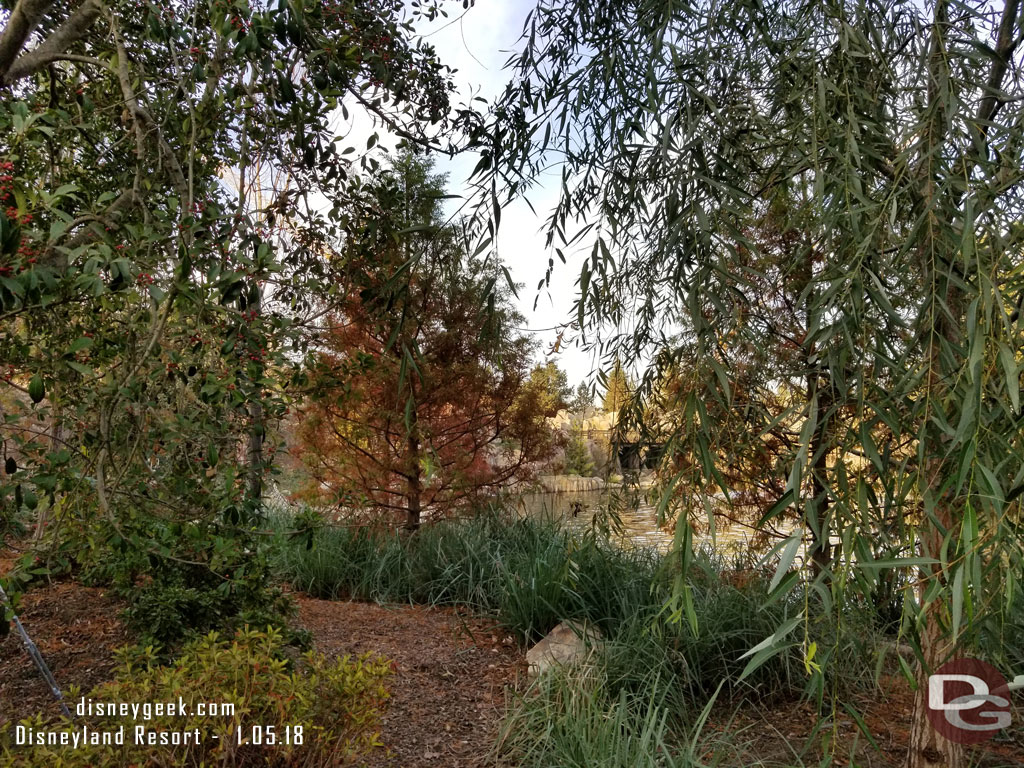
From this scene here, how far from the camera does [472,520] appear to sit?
504cm

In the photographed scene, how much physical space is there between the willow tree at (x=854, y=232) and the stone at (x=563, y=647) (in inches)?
51.0

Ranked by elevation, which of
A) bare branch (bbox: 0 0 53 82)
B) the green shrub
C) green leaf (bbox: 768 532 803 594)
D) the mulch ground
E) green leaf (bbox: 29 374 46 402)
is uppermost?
bare branch (bbox: 0 0 53 82)

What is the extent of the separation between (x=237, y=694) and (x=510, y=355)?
374 cm

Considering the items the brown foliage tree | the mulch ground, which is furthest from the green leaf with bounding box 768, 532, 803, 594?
the brown foliage tree

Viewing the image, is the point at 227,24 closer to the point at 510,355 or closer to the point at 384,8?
the point at 384,8

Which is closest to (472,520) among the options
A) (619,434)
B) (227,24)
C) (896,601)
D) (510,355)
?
(510,355)

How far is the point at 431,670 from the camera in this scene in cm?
323

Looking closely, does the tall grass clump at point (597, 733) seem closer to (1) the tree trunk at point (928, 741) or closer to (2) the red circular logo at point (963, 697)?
(1) the tree trunk at point (928, 741)

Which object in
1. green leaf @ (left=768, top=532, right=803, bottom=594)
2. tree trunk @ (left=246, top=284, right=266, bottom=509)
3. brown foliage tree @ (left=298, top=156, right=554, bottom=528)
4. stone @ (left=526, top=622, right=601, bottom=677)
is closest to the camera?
green leaf @ (left=768, top=532, right=803, bottom=594)

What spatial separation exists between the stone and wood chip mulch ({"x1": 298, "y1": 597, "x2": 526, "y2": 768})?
105 mm

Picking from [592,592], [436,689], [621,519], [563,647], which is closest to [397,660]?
[436,689]

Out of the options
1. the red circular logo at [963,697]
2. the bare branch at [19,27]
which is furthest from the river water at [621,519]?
the bare branch at [19,27]

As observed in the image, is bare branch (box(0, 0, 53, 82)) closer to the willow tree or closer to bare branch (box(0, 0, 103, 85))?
bare branch (box(0, 0, 103, 85))

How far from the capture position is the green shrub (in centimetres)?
156
